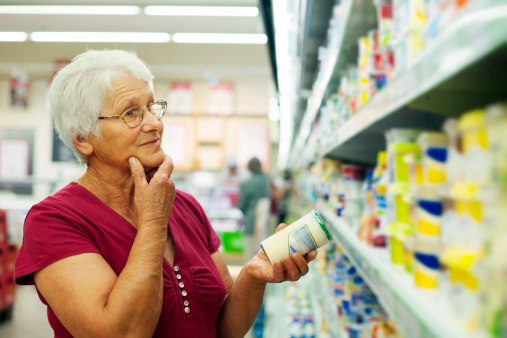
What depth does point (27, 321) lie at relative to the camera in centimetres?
451

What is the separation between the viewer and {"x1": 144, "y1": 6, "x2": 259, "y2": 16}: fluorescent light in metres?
6.07

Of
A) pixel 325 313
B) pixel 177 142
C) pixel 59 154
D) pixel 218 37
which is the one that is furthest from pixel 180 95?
pixel 325 313

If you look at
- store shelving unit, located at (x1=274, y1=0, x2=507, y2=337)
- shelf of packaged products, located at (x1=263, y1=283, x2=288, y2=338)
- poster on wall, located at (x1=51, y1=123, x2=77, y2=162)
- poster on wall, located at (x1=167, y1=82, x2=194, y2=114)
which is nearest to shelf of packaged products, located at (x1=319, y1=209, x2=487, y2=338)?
store shelving unit, located at (x1=274, y1=0, x2=507, y2=337)

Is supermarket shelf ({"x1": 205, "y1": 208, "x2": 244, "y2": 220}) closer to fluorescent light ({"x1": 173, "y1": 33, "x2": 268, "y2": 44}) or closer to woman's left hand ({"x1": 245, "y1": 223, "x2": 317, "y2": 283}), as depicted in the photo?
fluorescent light ({"x1": 173, "y1": 33, "x2": 268, "y2": 44})

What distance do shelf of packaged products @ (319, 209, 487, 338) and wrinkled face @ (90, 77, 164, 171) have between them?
2.23 feet

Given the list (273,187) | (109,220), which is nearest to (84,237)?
(109,220)

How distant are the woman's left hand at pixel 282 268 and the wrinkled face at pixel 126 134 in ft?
1.46

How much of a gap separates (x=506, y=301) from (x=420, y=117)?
0.57m

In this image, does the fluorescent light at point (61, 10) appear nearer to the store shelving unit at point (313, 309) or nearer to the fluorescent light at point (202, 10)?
the fluorescent light at point (202, 10)

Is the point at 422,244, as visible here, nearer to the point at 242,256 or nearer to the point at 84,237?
the point at 84,237

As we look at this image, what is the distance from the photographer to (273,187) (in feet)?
31.8

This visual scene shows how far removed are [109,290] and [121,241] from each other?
0.66ft

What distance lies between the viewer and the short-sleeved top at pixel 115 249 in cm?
112

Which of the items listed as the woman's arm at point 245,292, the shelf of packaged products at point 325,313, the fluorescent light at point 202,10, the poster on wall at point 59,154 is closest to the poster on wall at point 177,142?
the poster on wall at point 59,154
